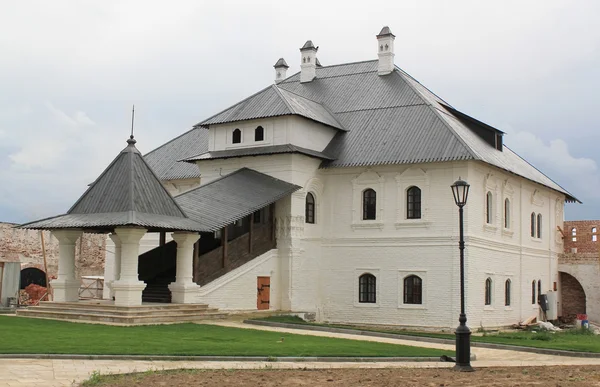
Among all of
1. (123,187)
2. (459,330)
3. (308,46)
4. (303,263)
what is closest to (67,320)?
(123,187)

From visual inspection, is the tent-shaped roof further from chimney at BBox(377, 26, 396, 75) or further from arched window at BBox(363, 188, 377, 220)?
chimney at BBox(377, 26, 396, 75)

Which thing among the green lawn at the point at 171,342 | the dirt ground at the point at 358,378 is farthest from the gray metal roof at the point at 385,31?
the dirt ground at the point at 358,378

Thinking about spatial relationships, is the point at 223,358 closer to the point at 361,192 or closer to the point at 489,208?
the point at 361,192

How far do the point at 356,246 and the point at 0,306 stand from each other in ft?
43.0

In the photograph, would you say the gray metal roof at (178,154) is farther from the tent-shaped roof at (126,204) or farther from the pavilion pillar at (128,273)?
the pavilion pillar at (128,273)

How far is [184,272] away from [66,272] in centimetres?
376

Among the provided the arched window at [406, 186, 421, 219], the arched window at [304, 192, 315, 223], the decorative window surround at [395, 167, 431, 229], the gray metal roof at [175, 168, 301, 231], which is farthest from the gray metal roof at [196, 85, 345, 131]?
the arched window at [406, 186, 421, 219]

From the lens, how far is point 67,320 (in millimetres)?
22500

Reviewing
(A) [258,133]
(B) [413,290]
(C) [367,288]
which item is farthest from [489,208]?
(A) [258,133]

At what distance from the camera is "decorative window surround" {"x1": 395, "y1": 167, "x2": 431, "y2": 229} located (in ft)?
95.5

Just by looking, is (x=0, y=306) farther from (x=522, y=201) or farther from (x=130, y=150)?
(x=522, y=201)

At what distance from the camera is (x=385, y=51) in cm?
3525

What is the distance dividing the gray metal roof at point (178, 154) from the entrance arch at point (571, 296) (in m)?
18.2

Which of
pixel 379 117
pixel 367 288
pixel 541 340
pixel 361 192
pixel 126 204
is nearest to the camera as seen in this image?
pixel 541 340
